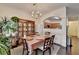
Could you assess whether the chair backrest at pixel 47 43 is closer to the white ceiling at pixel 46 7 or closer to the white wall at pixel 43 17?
the white wall at pixel 43 17

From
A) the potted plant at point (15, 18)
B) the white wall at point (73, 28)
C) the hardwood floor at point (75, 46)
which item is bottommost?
the hardwood floor at point (75, 46)

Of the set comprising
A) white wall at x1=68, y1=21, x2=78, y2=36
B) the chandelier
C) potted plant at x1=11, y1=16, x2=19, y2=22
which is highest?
the chandelier

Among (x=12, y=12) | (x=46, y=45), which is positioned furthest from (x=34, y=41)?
(x=12, y=12)

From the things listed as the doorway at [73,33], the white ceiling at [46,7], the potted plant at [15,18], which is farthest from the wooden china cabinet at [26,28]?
the doorway at [73,33]

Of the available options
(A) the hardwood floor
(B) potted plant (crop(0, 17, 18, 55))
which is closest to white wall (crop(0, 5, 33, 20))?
(B) potted plant (crop(0, 17, 18, 55))

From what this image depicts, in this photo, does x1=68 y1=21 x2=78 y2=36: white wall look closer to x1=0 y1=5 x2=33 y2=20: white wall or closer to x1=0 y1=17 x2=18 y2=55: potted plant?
x1=0 y1=5 x2=33 y2=20: white wall

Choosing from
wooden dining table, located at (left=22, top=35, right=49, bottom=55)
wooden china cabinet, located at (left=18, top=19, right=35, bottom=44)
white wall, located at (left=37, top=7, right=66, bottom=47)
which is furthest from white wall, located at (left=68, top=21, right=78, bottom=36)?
wooden china cabinet, located at (left=18, top=19, right=35, bottom=44)

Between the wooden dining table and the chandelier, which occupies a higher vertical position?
the chandelier

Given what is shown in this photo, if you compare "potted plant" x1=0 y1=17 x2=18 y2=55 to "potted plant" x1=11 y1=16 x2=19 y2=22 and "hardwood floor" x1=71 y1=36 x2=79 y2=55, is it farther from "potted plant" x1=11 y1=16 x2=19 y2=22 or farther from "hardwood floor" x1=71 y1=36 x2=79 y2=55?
"hardwood floor" x1=71 y1=36 x2=79 y2=55

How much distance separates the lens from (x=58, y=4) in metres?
2.52

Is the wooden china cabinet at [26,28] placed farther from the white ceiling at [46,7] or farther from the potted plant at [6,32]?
the white ceiling at [46,7]

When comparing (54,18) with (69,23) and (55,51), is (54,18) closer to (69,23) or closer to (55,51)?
(69,23)

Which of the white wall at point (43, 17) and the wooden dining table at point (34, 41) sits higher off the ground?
the white wall at point (43, 17)
